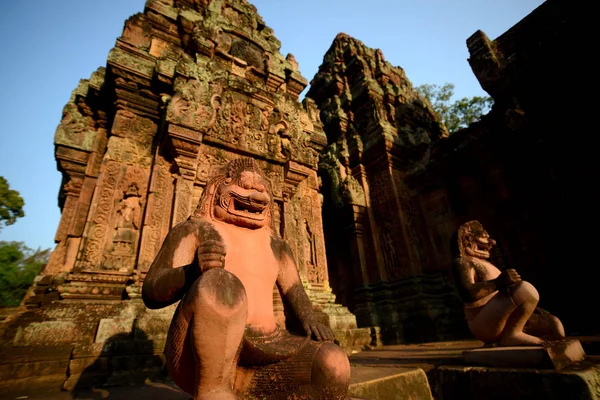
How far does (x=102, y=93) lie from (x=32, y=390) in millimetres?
5680

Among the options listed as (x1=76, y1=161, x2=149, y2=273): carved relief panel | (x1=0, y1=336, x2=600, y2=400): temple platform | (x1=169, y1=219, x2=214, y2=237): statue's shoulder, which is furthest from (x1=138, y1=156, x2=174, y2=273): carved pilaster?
(x1=169, y1=219, x2=214, y2=237): statue's shoulder

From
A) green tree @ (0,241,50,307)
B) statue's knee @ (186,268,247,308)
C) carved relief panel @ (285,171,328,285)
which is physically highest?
green tree @ (0,241,50,307)

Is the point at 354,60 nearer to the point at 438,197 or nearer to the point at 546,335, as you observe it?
the point at 438,197

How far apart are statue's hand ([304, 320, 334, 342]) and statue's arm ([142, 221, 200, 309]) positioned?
2.49 feet

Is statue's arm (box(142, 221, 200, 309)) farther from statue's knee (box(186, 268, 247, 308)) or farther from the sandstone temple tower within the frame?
the sandstone temple tower

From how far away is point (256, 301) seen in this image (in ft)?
5.76

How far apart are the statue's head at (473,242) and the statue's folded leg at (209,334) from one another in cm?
285

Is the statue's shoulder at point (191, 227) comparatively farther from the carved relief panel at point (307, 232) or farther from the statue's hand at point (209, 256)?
the carved relief panel at point (307, 232)

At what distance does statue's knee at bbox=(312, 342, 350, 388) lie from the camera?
1.43 metres

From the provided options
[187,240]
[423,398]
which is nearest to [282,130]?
[187,240]

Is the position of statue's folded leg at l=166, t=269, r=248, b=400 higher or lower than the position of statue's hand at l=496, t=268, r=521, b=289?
Result: lower

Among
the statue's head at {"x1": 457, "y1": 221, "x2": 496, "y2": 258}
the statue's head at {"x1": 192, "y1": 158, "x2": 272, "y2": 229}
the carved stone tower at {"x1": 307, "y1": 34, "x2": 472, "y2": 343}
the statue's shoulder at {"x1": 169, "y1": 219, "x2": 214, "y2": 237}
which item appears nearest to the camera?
the statue's shoulder at {"x1": 169, "y1": 219, "x2": 214, "y2": 237}

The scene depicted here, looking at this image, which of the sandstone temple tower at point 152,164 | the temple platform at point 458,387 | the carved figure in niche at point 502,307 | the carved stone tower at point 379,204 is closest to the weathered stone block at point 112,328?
the sandstone temple tower at point 152,164

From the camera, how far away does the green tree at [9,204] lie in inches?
722
